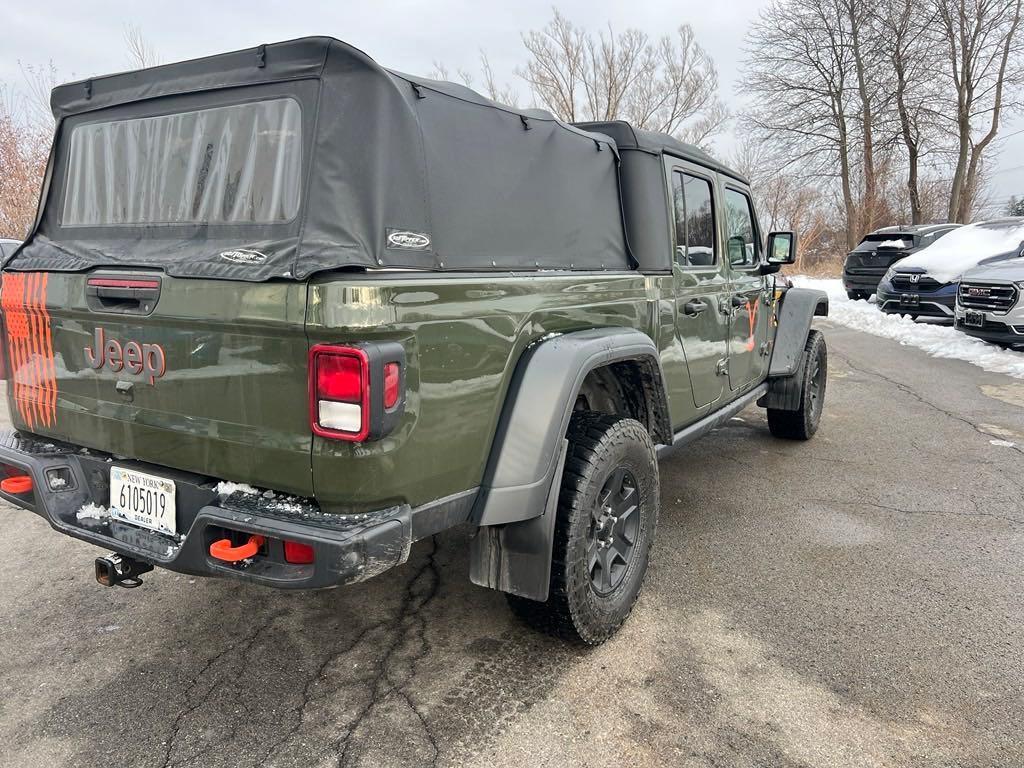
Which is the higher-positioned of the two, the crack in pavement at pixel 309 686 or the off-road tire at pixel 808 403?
the off-road tire at pixel 808 403

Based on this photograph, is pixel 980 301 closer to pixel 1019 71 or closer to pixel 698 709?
pixel 698 709

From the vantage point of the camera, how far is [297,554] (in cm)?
204

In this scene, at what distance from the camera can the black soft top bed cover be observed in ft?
7.00

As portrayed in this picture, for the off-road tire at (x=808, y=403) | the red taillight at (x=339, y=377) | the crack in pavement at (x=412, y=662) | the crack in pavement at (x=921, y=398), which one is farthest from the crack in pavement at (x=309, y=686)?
the crack in pavement at (x=921, y=398)

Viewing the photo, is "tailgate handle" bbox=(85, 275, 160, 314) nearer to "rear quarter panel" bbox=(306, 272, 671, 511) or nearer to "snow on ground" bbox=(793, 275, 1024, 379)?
"rear quarter panel" bbox=(306, 272, 671, 511)

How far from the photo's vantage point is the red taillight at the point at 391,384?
1966mm

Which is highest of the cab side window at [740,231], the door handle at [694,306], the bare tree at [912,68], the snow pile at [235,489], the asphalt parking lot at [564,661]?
the bare tree at [912,68]

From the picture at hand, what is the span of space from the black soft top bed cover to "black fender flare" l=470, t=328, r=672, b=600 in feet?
1.36

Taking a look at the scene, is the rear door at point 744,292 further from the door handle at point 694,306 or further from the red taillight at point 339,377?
the red taillight at point 339,377

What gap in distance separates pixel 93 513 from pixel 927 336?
37.3ft

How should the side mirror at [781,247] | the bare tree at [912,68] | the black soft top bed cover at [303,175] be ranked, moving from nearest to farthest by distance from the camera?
the black soft top bed cover at [303,175]
the side mirror at [781,247]
the bare tree at [912,68]

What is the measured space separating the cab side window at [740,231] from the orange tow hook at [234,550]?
10.7ft

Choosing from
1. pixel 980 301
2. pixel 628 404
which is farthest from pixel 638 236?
pixel 980 301

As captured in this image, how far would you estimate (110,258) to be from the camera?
2.49 metres
